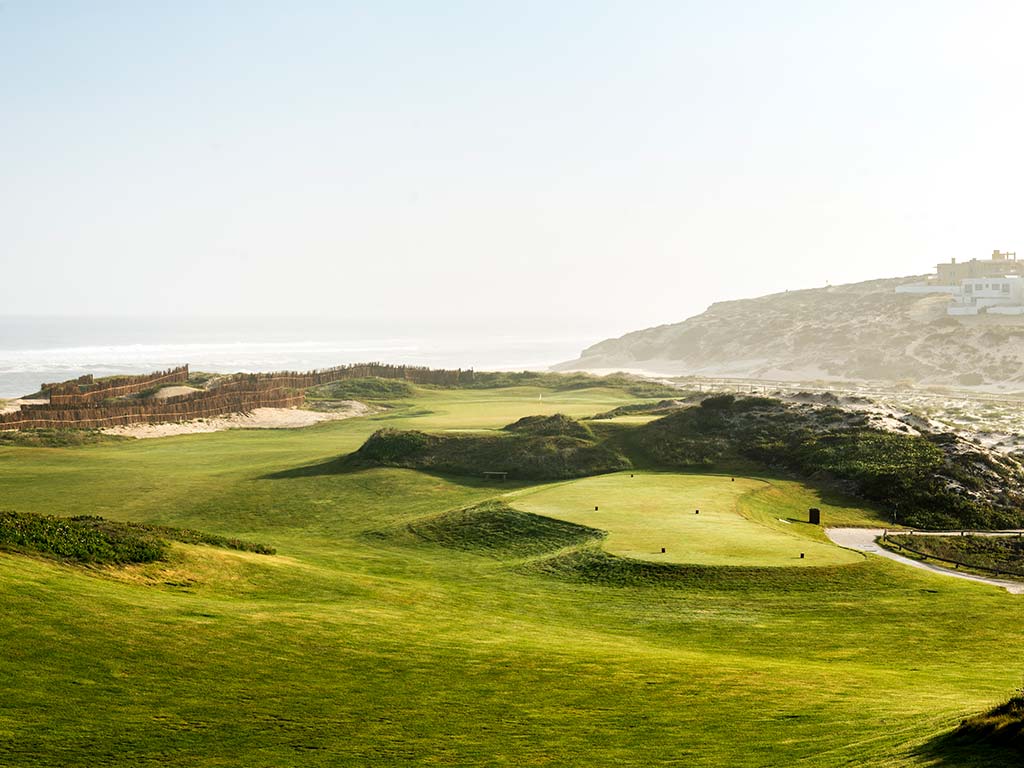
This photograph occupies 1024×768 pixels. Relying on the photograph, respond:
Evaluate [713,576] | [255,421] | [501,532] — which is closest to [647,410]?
[255,421]

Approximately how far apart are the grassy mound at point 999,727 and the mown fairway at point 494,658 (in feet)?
1.72

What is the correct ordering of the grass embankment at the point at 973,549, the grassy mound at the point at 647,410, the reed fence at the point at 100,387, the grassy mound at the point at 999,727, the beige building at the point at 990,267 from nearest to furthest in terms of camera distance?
the grassy mound at the point at 999,727
the grass embankment at the point at 973,549
the grassy mound at the point at 647,410
the reed fence at the point at 100,387
the beige building at the point at 990,267

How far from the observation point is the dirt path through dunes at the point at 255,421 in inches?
2958

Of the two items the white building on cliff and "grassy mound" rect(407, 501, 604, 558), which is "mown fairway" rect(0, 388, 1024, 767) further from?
the white building on cliff

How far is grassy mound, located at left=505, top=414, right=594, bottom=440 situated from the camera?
58000 millimetres

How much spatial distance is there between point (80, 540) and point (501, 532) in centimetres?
1696

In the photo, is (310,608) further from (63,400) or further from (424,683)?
(63,400)

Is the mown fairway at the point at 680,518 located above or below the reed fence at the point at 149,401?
below

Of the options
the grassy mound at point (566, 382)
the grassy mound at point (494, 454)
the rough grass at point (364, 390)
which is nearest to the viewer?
the grassy mound at point (494, 454)

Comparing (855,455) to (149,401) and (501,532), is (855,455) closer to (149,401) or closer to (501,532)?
(501,532)

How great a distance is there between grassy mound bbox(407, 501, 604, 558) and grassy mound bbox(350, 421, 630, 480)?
504 inches

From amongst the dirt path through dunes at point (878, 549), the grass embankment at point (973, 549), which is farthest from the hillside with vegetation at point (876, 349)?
the dirt path through dunes at point (878, 549)

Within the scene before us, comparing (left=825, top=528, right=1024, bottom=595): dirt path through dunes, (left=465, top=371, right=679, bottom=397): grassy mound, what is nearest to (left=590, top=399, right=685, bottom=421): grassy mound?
(left=465, top=371, right=679, bottom=397): grassy mound

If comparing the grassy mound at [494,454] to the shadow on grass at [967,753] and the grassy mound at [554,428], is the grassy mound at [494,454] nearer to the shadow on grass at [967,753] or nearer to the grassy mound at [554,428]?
the grassy mound at [554,428]
